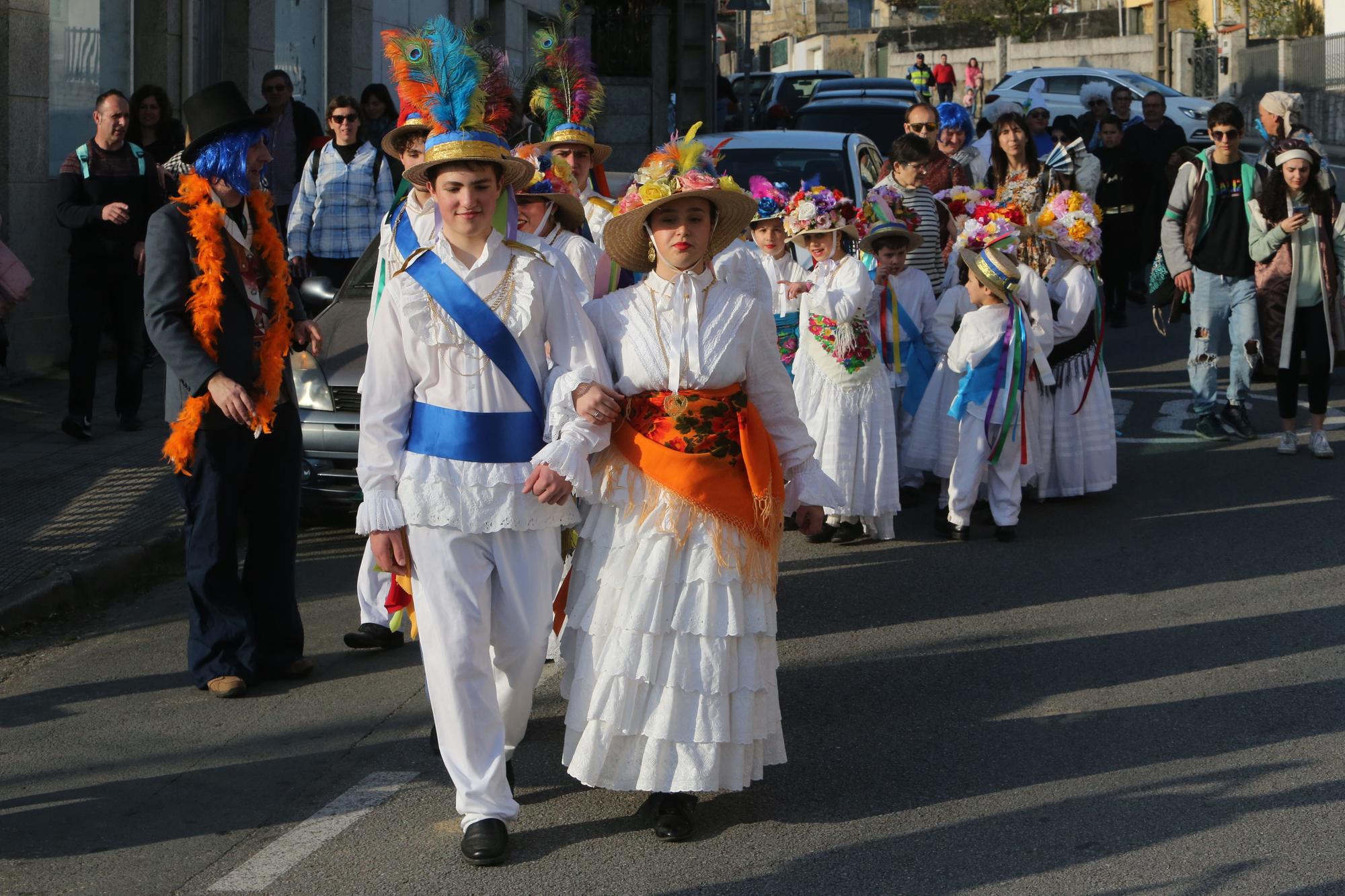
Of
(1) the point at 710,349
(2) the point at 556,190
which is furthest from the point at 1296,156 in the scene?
(1) the point at 710,349

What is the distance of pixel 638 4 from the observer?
28.5 m

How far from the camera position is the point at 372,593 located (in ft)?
23.1

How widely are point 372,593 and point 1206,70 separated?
44060 millimetres

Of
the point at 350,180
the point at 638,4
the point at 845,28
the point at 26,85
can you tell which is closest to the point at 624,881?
the point at 350,180

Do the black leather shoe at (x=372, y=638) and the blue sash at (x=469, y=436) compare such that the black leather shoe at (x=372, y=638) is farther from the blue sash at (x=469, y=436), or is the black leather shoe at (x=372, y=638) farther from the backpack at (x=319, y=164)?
the backpack at (x=319, y=164)

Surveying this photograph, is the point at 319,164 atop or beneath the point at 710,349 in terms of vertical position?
atop

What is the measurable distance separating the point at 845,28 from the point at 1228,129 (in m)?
64.5

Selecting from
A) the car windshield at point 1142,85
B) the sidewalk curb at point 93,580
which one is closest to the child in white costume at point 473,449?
the sidewalk curb at point 93,580

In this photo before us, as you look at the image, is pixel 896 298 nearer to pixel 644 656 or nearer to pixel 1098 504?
pixel 1098 504

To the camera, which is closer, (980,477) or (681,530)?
(681,530)

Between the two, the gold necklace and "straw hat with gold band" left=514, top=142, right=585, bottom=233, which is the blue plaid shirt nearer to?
"straw hat with gold band" left=514, top=142, right=585, bottom=233

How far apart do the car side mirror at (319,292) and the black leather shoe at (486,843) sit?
5.76 m

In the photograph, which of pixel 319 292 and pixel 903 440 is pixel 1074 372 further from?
pixel 319 292

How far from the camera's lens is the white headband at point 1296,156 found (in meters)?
11.1
